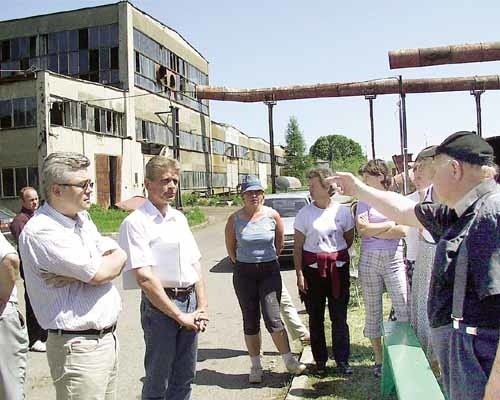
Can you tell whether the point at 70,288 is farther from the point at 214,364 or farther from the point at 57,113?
the point at 57,113

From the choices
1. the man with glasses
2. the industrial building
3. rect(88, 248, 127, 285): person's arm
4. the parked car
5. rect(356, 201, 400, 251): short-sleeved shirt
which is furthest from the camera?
the industrial building

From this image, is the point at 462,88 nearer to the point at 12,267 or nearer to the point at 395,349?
the point at 395,349

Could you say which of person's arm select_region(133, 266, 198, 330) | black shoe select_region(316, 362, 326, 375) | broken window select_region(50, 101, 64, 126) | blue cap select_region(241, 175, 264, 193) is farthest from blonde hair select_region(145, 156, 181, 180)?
broken window select_region(50, 101, 64, 126)

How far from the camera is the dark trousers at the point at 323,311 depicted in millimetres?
5195

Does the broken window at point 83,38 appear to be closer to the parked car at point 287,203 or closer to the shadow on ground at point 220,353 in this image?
the parked car at point 287,203

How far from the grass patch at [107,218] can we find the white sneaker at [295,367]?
15923mm

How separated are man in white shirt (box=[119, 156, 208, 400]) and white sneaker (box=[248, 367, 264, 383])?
143 centimetres

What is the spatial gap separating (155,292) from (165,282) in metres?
0.14

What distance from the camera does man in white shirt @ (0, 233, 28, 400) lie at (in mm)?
3404

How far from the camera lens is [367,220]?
4.98m

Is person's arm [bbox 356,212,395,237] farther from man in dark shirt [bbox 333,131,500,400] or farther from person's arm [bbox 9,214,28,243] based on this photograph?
person's arm [bbox 9,214,28,243]

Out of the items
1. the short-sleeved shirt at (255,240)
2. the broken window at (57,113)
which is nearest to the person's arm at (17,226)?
the short-sleeved shirt at (255,240)

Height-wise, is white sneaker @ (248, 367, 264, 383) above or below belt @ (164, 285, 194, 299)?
below

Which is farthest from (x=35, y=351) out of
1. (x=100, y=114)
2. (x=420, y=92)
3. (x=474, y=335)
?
(x=100, y=114)
